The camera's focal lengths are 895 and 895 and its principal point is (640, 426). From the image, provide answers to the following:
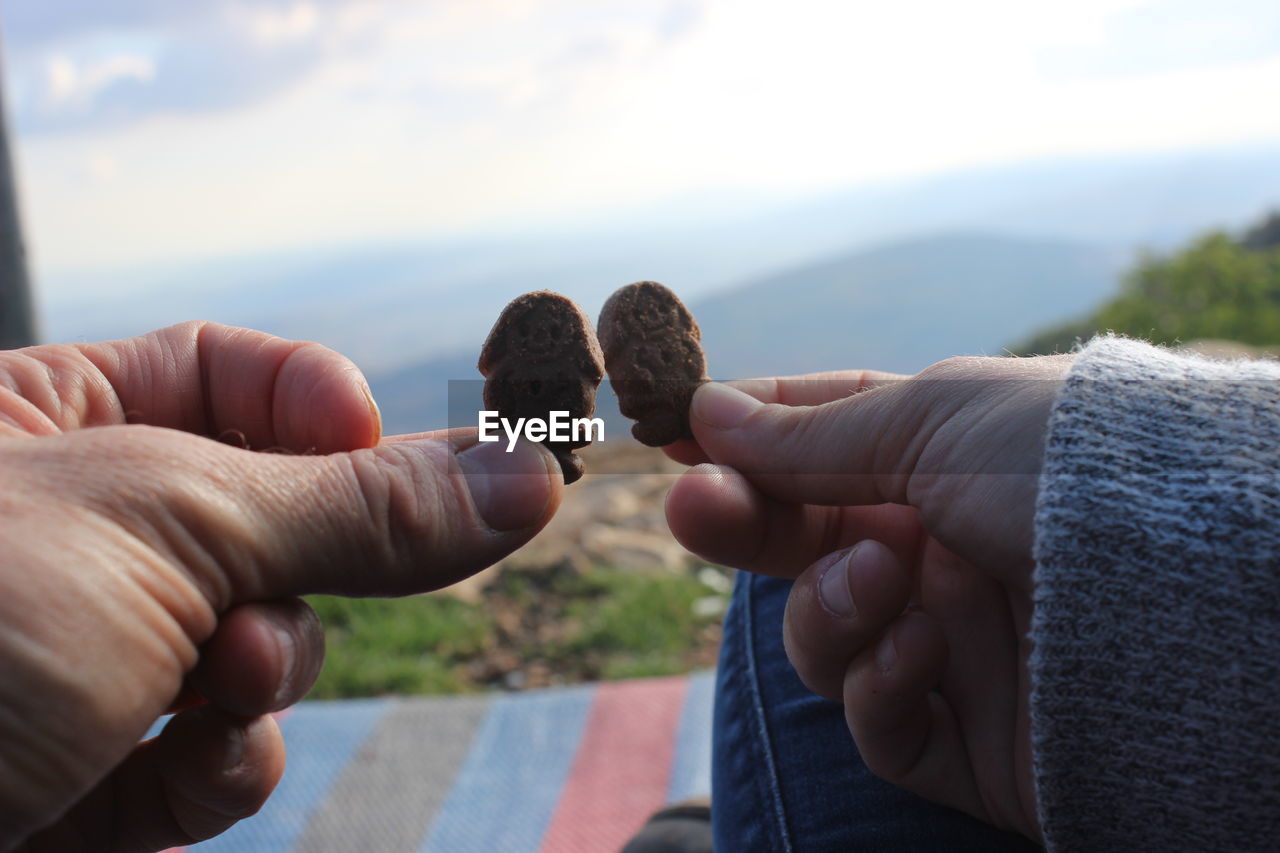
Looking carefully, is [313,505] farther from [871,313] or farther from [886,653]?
[871,313]

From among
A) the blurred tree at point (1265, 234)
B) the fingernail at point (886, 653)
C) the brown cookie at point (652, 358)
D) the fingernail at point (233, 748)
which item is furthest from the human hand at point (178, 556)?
the blurred tree at point (1265, 234)

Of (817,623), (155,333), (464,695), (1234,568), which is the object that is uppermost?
(155,333)

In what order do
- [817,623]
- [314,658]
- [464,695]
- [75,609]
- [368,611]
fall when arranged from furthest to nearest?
[368,611]
[464,695]
[817,623]
[314,658]
[75,609]

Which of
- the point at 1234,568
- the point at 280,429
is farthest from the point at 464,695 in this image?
the point at 1234,568

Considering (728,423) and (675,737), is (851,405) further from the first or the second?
(675,737)

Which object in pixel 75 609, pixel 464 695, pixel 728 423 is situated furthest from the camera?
pixel 464 695
